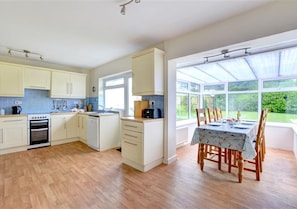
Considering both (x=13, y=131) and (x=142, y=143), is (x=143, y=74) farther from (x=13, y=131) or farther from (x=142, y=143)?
(x=13, y=131)

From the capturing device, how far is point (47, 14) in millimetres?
2014

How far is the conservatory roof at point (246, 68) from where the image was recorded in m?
3.09

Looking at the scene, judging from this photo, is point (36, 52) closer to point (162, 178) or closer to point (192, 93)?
point (162, 178)

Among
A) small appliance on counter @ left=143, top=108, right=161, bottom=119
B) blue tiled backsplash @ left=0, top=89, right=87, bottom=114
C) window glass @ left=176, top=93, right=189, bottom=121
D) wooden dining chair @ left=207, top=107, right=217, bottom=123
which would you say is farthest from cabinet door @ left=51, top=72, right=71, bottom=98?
wooden dining chair @ left=207, top=107, right=217, bottom=123

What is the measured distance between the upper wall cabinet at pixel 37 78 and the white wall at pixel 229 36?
3434 millimetres

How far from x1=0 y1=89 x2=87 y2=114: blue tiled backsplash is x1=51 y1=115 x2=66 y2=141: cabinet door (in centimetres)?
63

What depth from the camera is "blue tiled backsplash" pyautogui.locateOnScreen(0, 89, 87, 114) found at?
3875 mm

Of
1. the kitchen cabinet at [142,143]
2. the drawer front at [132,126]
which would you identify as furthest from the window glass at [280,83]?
the drawer front at [132,126]

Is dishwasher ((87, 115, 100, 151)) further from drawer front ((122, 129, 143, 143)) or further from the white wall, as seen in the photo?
the white wall

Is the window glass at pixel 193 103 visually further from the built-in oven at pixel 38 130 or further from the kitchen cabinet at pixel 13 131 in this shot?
the kitchen cabinet at pixel 13 131

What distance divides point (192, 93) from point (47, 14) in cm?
416

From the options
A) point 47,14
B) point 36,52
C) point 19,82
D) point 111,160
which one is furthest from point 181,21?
point 19,82

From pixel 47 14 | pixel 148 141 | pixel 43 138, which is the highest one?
pixel 47 14

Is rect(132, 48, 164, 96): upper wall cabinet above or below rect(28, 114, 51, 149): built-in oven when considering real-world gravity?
above
